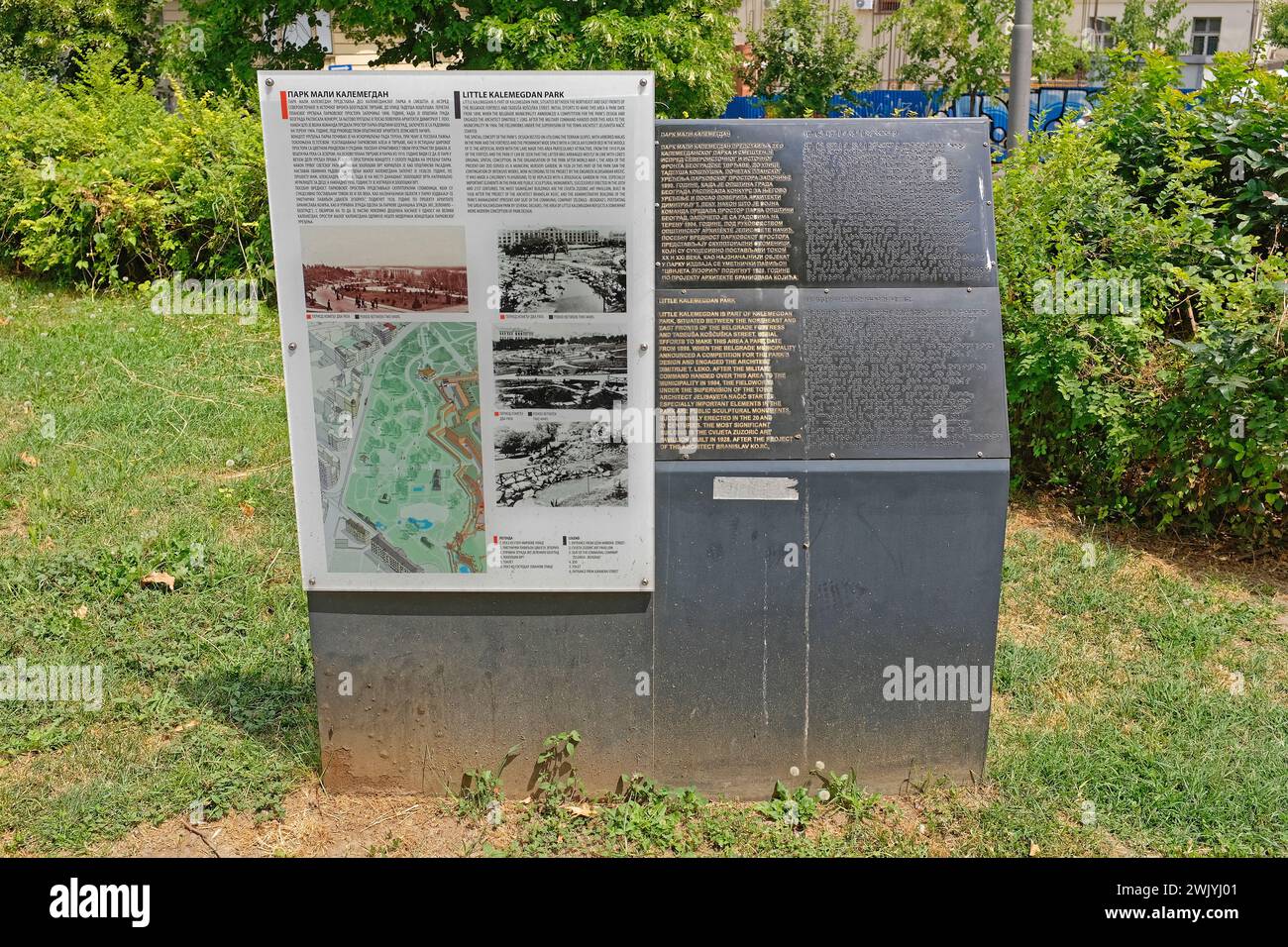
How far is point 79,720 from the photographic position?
181 inches

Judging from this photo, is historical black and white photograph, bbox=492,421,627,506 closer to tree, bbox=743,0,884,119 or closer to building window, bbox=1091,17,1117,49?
tree, bbox=743,0,884,119

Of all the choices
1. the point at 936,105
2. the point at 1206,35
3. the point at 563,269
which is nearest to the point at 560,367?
the point at 563,269

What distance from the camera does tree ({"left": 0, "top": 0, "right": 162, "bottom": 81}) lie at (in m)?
20.0

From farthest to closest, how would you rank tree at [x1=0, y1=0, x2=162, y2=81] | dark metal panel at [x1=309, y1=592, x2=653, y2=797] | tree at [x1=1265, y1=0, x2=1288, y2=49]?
tree at [x1=1265, y1=0, x2=1288, y2=49], tree at [x1=0, y1=0, x2=162, y2=81], dark metal panel at [x1=309, y1=592, x2=653, y2=797]

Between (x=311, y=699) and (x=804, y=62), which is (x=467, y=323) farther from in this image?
(x=804, y=62)

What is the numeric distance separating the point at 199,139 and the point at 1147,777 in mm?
9751

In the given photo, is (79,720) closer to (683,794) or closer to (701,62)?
(683,794)

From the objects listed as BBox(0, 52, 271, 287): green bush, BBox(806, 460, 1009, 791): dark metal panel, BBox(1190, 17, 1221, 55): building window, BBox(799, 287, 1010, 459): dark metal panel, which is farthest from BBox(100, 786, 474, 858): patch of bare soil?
BBox(1190, 17, 1221, 55): building window

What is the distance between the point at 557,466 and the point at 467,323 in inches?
21.5

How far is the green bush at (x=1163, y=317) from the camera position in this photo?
5738 mm

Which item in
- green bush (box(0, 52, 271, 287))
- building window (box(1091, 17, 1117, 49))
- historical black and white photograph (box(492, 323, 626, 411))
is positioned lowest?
historical black and white photograph (box(492, 323, 626, 411))

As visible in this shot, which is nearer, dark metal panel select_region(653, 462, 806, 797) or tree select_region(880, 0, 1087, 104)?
dark metal panel select_region(653, 462, 806, 797)

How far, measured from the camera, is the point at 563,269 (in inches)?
146

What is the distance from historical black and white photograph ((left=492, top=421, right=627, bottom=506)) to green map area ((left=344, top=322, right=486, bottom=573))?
0.09 meters
